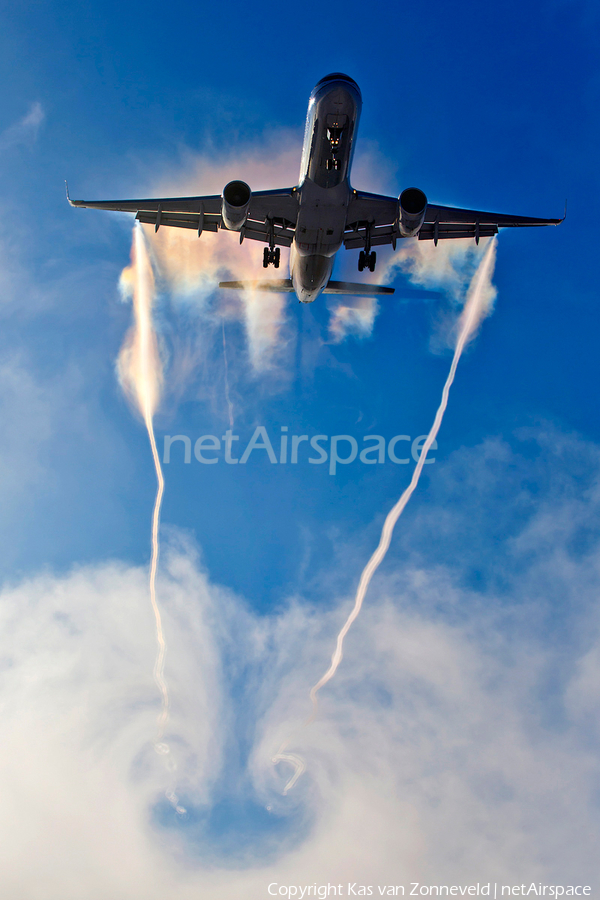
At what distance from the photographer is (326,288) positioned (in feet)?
104

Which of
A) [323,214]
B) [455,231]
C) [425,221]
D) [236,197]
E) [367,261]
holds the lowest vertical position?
[236,197]

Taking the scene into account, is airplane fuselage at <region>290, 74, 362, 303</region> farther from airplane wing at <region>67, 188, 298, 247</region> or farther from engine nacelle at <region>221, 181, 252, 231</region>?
engine nacelle at <region>221, 181, 252, 231</region>

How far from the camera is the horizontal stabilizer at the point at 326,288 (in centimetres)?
3091

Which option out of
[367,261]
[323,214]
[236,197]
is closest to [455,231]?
[367,261]

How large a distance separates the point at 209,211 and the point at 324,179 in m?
6.48

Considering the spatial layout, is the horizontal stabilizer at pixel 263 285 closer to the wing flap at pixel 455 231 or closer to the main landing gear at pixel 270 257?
the main landing gear at pixel 270 257

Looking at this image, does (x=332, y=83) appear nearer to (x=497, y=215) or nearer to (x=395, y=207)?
(x=395, y=207)

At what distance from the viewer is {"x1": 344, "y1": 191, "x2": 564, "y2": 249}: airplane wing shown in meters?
27.9

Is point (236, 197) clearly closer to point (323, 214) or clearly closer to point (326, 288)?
point (323, 214)

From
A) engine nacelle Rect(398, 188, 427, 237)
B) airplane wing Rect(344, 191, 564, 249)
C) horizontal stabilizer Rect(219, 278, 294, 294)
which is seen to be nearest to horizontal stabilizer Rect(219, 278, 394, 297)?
horizontal stabilizer Rect(219, 278, 294, 294)

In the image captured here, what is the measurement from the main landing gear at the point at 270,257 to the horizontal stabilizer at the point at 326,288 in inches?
35.4

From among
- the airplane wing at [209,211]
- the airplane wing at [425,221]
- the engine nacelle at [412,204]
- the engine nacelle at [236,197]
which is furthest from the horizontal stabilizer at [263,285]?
the engine nacelle at [412,204]

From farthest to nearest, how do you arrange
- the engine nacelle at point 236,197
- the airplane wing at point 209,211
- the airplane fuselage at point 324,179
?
the airplane wing at point 209,211, the engine nacelle at point 236,197, the airplane fuselage at point 324,179

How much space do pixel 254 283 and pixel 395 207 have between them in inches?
303
